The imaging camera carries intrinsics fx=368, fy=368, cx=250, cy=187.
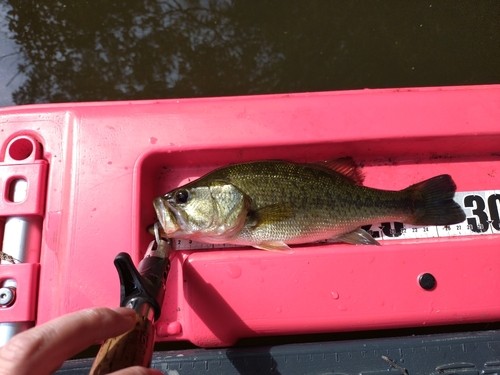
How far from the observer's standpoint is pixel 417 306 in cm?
241

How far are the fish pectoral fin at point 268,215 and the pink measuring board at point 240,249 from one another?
23 centimetres

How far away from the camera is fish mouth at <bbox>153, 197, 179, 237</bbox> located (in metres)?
2.30

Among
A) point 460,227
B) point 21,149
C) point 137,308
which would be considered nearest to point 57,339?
point 137,308

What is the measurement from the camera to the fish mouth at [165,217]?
2299 mm

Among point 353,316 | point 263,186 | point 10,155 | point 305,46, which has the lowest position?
point 353,316

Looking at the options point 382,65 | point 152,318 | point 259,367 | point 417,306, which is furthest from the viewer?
point 382,65

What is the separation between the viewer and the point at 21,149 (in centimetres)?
254

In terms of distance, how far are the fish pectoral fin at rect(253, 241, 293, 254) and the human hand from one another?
112 centimetres

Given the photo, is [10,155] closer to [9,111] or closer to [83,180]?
[9,111]

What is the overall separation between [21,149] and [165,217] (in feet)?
3.81

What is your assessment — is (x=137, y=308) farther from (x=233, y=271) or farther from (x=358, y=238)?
(x=358, y=238)

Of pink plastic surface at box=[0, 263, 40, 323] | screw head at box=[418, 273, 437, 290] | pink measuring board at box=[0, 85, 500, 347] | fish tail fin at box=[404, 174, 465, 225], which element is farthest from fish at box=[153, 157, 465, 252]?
pink plastic surface at box=[0, 263, 40, 323]

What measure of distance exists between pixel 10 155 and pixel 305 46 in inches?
112

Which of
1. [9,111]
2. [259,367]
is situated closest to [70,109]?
[9,111]
